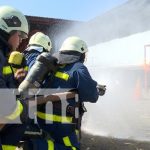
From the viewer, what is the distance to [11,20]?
2924 millimetres

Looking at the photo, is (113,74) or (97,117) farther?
(113,74)

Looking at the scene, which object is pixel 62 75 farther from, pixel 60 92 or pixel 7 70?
pixel 7 70

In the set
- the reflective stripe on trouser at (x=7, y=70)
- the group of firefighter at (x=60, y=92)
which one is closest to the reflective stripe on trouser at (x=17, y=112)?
the reflective stripe on trouser at (x=7, y=70)

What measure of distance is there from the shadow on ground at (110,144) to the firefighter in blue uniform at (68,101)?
2.41 m

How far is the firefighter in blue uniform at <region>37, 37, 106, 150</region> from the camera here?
3764 mm

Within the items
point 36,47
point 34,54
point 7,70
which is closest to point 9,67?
point 7,70

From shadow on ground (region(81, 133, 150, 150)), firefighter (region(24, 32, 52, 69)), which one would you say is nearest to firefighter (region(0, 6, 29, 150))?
firefighter (region(24, 32, 52, 69))

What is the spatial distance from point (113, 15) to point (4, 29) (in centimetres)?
2232

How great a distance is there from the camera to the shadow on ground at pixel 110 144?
632 cm

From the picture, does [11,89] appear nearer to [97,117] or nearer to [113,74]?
[97,117]

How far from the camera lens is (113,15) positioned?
24766mm

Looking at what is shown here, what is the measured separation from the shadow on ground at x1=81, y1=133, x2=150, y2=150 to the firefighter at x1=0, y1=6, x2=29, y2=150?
336 cm

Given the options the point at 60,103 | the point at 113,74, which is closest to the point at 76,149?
the point at 60,103

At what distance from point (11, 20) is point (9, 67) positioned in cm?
36
